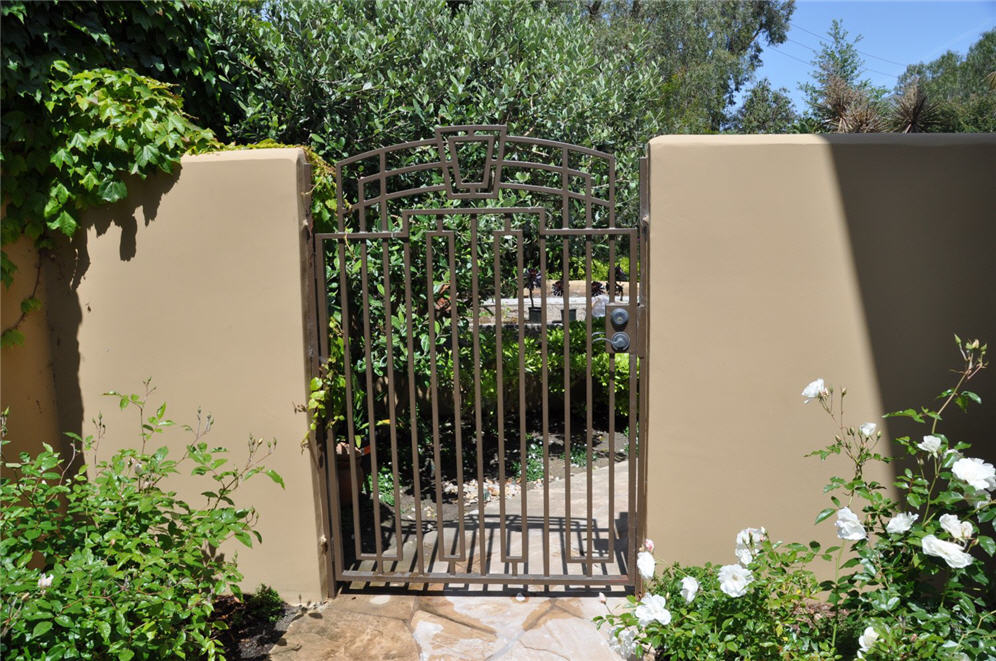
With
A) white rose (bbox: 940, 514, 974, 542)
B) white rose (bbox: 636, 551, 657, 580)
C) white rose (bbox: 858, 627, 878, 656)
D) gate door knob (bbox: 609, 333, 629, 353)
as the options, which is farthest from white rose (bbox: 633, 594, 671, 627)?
gate door knob (bbox: 609, 333, 629, 353)

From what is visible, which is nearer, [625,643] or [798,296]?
[625,643]

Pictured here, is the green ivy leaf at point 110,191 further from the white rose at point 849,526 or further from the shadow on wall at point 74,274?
the white rose at point 849,526

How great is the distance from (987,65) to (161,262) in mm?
29202

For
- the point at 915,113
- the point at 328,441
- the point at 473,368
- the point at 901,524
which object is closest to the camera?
the point at 901,524

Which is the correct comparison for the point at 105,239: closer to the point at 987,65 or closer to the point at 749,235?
the point at 749,235

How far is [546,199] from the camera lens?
570 cm

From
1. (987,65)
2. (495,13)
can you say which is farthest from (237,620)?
(987,65)

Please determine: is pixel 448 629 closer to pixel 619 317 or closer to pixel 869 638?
pixel 619 317

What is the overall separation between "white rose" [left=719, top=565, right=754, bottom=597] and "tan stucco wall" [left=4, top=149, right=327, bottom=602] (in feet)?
6.77

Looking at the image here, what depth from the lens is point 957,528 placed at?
2201 mm

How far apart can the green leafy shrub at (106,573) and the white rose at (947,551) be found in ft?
7.86

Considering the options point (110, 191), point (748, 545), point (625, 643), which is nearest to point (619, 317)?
point (748, 545)

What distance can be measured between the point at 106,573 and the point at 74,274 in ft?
5.68

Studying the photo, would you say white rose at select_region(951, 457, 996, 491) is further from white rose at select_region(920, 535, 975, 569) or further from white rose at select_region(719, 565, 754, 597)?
white rose at select_region(719, 565, 754, 597)
